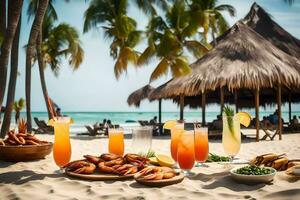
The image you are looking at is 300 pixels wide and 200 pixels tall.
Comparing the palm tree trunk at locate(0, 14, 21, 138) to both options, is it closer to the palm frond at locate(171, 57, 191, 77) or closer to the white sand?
the white sand

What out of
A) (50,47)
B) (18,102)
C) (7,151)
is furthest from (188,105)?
(7,151)

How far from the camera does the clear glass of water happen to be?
2.70 meters

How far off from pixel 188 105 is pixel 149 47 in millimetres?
4954

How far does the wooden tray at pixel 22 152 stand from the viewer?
144 inches


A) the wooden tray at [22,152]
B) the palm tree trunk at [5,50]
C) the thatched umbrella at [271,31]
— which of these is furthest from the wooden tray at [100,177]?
the thatched umbrella at [271,31]

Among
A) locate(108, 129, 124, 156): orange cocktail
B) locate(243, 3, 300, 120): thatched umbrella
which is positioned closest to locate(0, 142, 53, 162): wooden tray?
locate(108, 129, 124, 156): orange cocktail

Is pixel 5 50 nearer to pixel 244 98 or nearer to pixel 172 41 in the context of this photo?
pixel 172 41

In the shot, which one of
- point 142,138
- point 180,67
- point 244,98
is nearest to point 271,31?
point 244,98

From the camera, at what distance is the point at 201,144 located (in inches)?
106

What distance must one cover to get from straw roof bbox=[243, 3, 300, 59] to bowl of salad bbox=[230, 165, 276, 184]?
48.1ft

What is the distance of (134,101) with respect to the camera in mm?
17312

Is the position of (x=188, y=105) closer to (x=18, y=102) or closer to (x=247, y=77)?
(x=247, y=77)

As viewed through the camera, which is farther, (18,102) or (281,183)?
(18,102)

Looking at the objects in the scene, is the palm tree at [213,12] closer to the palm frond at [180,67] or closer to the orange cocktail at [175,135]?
the palm frond at [180,67]
